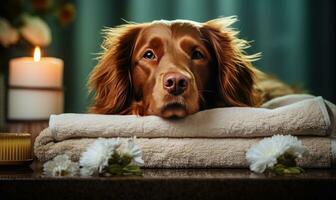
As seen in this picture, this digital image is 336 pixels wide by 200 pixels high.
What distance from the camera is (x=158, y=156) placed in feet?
2.48

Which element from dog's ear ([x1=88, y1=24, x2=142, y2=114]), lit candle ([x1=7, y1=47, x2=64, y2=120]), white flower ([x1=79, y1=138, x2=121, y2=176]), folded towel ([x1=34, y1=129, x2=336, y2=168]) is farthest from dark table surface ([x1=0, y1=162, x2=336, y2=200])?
lit candle ([x1=7, y1=47, x2=64, y2=120])

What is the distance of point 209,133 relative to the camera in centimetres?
76

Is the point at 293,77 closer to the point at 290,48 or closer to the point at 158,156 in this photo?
the point at 290,48

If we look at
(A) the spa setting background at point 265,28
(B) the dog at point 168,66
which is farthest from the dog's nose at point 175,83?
(A) the spa setting background at point 265,28

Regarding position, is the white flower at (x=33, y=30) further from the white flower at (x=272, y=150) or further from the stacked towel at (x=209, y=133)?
the white flower at (x=272, y=150)

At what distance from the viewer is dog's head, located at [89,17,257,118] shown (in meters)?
0.83

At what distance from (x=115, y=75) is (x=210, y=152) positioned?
9.3 inches

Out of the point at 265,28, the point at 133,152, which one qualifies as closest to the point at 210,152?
the point at 133,152

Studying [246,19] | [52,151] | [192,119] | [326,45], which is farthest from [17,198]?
[326,45]

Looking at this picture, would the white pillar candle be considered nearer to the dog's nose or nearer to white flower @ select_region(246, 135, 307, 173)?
the dog's nose

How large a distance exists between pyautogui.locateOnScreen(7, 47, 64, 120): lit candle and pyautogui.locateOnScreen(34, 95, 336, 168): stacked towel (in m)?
0.35

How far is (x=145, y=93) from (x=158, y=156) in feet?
0.42

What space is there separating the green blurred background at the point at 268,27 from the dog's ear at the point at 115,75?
15.1 inches

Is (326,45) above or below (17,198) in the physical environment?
above
